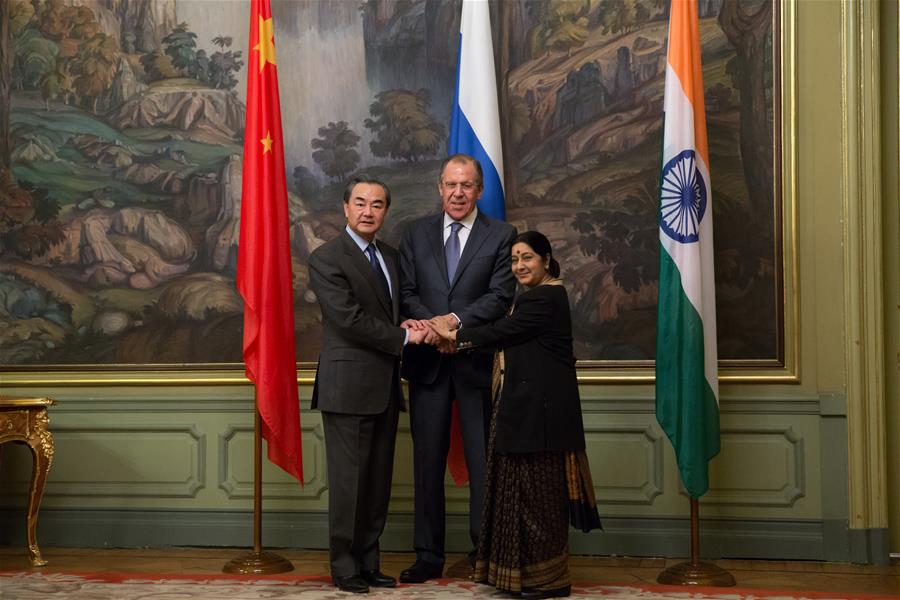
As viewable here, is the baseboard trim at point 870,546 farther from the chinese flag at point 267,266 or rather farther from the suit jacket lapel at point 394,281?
the chinese flag at point 267,266

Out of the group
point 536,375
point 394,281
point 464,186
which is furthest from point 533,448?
point 464,186

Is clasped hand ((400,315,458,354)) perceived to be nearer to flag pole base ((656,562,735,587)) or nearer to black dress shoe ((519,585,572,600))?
black dress shoe ((519,585,572,600))

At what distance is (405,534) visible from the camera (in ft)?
20.4

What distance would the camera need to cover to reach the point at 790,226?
5.99 meters

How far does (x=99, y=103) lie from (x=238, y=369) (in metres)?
1.89

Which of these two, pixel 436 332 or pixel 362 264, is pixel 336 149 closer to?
pixel 362 264

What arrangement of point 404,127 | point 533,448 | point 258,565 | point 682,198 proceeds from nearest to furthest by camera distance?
1. point 533,448
2. point 682,198
3. point 258,565
4. point 404,127

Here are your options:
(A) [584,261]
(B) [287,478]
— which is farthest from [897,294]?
(B) [287,478]

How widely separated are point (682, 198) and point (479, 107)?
1261 millimetres

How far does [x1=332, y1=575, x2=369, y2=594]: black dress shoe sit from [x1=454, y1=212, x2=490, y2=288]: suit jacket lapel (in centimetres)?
150

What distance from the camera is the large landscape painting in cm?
610

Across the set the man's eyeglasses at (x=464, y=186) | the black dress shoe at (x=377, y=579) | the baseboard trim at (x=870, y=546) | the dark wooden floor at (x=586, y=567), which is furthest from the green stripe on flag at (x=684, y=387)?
the black dress shoe at (x=377, y=579)

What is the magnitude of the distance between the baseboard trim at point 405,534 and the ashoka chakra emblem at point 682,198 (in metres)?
1.75

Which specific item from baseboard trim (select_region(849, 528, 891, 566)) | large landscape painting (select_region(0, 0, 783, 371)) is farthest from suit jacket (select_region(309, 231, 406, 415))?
baseboard trim (select_region(849, 528, 891, 566))
